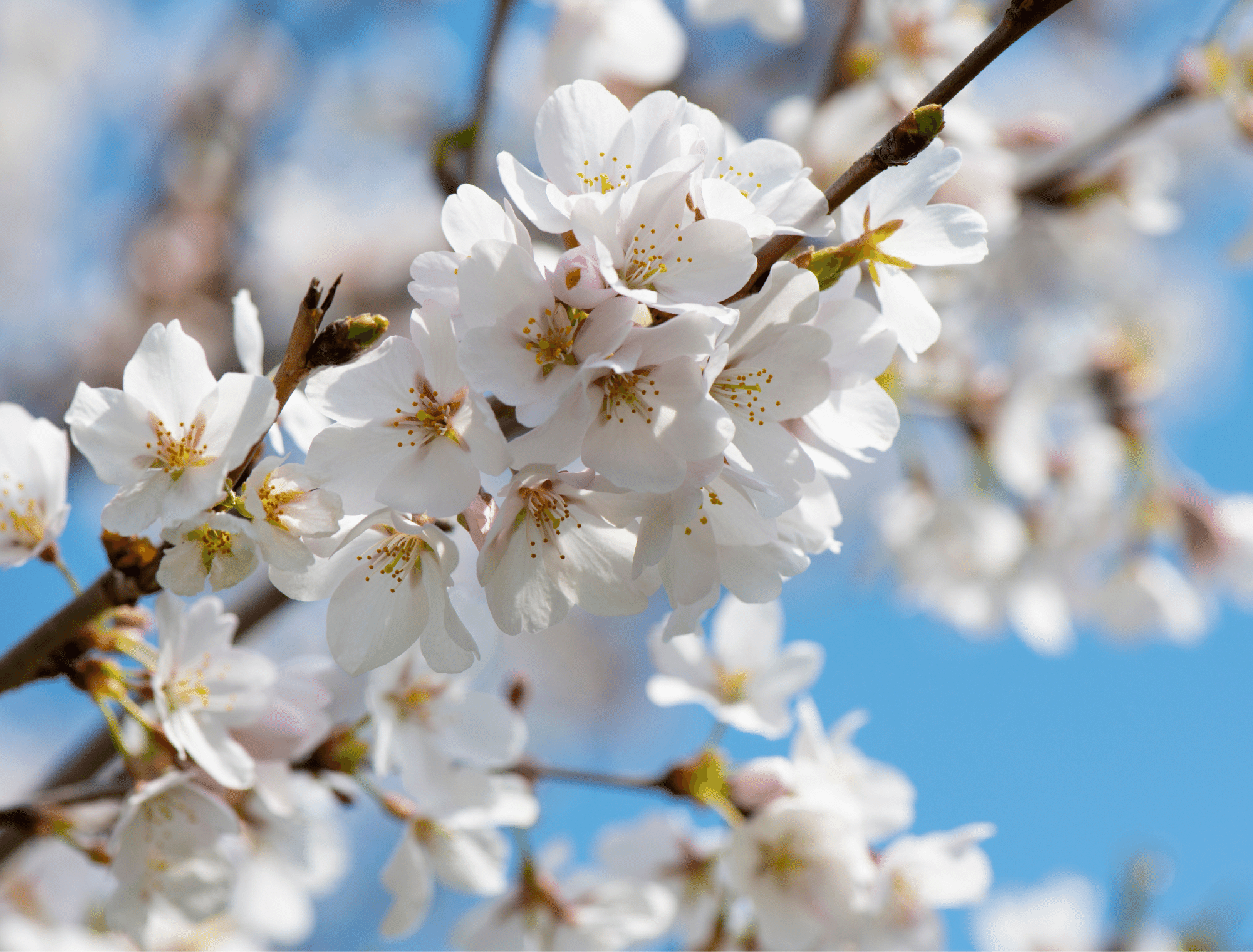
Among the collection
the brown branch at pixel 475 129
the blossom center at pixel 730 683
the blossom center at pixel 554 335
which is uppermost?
the brown branch at pixel 475 129

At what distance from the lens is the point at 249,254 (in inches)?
191

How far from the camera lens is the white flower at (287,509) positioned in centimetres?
99

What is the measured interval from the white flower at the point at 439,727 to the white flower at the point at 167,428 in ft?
1.82

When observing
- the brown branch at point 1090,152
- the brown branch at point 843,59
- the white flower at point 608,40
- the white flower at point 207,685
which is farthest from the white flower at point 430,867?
the brown branch at point 1090,152

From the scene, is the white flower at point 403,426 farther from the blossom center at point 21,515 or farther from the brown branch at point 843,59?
the brown branch at point 843,59

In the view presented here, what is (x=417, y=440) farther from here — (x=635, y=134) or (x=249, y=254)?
(x=249, y=254)

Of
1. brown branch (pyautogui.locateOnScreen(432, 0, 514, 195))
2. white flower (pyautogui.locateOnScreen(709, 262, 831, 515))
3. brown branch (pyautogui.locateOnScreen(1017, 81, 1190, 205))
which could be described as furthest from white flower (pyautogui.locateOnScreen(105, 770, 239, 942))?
brown branch (pyautogui.locateOnScreen(1017, 81, 1190, 205))

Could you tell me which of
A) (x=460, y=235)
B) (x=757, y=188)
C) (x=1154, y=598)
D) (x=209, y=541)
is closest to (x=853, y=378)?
(x=757, y=188)

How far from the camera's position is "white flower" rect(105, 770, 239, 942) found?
129 cm

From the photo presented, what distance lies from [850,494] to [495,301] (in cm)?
570

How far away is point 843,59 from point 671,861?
1.83 metres

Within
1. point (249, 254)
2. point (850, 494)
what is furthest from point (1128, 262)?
point (249, 254)

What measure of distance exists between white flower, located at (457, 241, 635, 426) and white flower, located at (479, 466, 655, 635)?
102 millimetres

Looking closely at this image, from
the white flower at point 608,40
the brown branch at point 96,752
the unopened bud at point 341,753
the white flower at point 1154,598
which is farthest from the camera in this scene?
the white flower at point 1154,598
